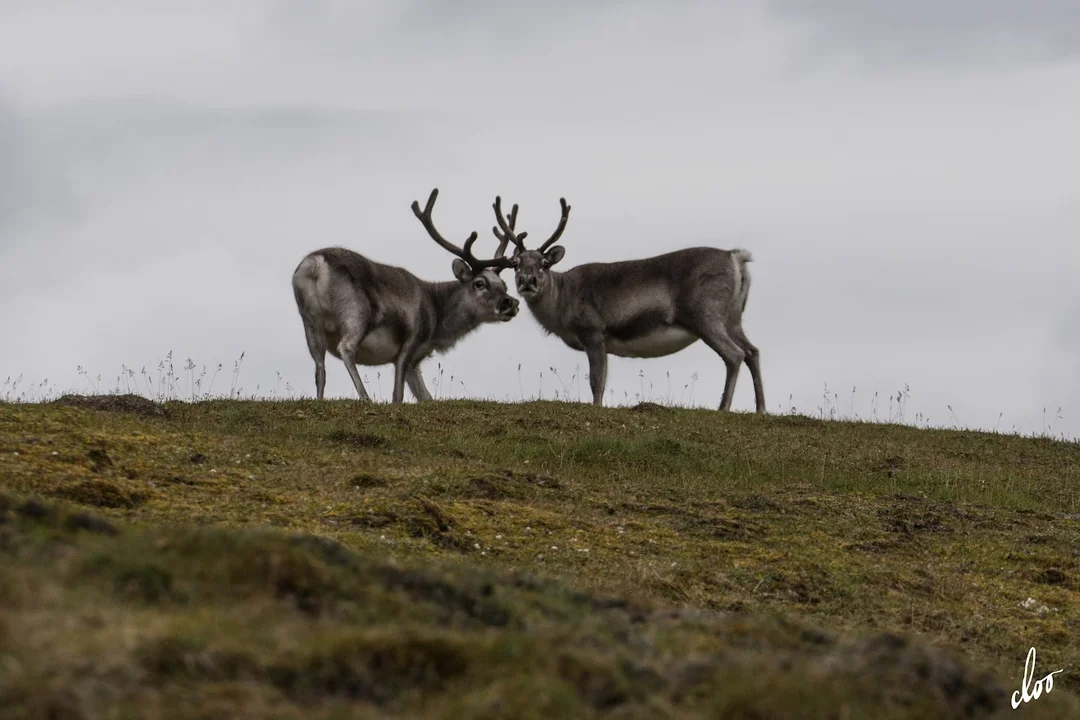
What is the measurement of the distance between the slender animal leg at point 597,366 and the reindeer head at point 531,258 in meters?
1.11

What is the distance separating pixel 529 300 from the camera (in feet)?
72.2

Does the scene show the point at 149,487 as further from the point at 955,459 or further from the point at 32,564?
the point at 955,459

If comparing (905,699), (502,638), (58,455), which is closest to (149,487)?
(58,455)

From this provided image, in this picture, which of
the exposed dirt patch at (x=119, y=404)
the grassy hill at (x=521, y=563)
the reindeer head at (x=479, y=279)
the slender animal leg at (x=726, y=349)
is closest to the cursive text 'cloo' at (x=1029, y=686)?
the grassy hill at (x=521, y=563)

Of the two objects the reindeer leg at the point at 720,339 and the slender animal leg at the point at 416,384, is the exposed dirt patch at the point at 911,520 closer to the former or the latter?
the reindeer leg at the point at 720,339

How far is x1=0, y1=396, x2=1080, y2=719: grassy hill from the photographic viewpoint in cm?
458

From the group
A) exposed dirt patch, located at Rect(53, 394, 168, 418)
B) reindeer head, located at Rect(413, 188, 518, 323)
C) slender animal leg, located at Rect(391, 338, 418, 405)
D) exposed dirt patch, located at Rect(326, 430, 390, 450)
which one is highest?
reindeer head, located at Rect(413, 188, 518, 323)

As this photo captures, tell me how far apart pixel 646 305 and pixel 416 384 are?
3.40 metres

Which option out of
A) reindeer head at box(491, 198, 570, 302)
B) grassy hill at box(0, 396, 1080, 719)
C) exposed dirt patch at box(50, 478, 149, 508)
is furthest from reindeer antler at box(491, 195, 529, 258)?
exposed dirt patch at box(50, 478, 149, 508)

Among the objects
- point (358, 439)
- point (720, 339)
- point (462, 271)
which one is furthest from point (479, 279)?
point (358, 439)

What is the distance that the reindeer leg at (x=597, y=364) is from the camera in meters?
21.0

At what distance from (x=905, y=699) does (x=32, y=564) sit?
293cm

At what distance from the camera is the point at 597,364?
69.9 feet

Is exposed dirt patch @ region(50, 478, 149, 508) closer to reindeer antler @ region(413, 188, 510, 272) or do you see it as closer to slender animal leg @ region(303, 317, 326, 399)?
slender animal leg @ region(303, 317, 326, 399)
